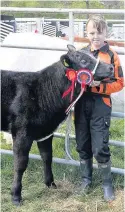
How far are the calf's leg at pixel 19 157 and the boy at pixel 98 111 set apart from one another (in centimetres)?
56

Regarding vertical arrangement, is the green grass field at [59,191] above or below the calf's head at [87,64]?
below

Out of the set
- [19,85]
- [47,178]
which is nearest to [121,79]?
[19,85]

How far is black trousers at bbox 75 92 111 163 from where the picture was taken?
13.6 ft

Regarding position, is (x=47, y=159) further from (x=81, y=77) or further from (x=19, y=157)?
(x=81, y=77)

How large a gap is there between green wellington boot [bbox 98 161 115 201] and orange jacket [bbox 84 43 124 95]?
0.78 metres

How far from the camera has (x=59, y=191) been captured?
4.58 m

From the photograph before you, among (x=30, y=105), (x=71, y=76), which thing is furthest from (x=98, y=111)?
(x=30, y=105)

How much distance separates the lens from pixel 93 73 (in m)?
4.00

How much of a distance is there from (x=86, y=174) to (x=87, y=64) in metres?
1.25

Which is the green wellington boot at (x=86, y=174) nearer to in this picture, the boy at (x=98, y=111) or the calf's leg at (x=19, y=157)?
the boy at (x=98, y=111)

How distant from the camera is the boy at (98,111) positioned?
4043 mm

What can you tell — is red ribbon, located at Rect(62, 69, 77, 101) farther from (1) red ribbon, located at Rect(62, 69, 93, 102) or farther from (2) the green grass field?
(2) the green grass field

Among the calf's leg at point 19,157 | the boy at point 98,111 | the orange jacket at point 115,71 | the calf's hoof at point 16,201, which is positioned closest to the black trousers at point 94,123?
the boy at point 98,111

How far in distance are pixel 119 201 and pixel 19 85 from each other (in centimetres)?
154
